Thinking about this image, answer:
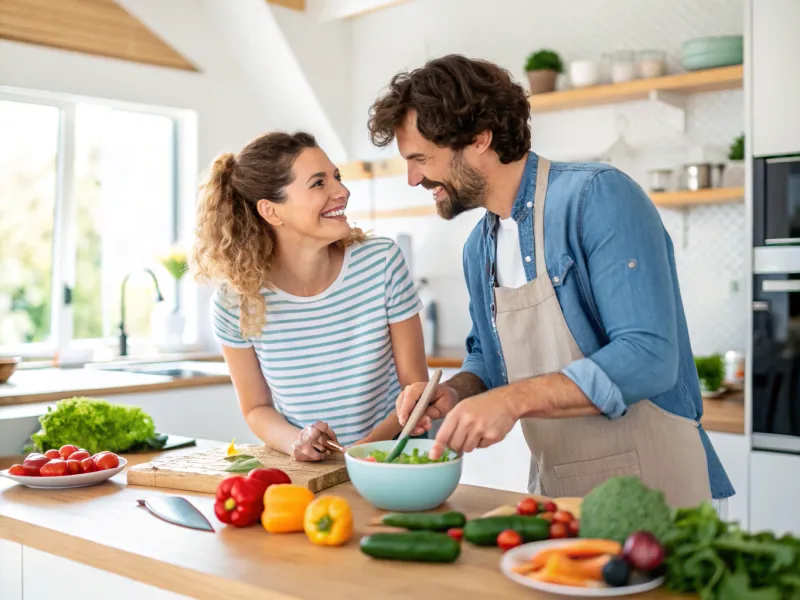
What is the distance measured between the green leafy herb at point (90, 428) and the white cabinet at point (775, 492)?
6.95 feet

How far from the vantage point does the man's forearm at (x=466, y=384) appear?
1894mm

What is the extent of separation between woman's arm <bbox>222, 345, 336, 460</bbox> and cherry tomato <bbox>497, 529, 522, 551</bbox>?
681mm

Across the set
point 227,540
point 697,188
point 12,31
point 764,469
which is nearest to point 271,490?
point 227,540

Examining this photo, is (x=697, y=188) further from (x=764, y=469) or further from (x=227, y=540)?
(x=227, y=540)

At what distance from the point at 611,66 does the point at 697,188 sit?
759 mm

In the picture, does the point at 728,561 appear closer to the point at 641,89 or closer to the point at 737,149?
the point at 737,149

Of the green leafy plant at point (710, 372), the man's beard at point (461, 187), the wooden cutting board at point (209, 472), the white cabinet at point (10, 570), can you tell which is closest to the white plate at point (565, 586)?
the wooden cutting board at point (209, 472)

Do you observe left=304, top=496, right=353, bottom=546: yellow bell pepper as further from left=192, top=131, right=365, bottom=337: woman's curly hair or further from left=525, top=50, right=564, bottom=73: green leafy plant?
left=525, top=50, right=564, bottom=73: green leafy plant

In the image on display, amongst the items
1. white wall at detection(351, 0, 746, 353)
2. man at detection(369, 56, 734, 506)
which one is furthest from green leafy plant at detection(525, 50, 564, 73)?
man at detection(369, 56, 734, 506)

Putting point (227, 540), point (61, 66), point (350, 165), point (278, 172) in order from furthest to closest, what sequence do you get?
point (350, 165) → point (61, 66) → point (278, 172) → point (227, 540)

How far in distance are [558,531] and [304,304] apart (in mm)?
1051

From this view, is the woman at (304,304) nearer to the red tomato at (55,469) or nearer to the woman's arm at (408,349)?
the woman's arm at (408,349)

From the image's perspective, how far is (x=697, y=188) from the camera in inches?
147

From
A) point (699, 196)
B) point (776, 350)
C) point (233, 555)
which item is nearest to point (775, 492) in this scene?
point (776, 350)
